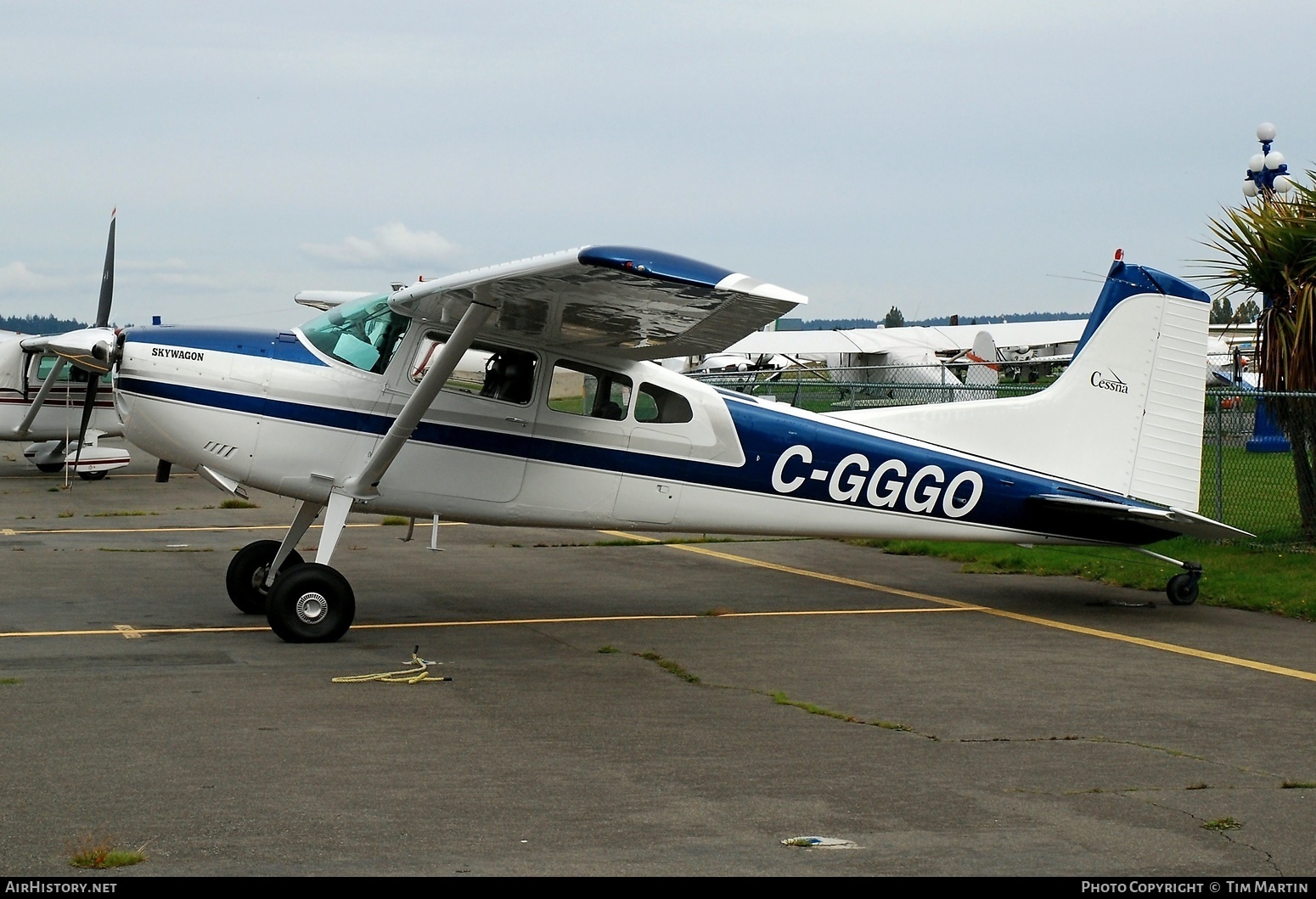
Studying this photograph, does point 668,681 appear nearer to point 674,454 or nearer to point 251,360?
point 674,454

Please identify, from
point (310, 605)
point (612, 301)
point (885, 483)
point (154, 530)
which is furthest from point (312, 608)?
point (154, 530)

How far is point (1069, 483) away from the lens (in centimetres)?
1148

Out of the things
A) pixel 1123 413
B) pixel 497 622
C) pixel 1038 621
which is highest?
pixel 1123 413

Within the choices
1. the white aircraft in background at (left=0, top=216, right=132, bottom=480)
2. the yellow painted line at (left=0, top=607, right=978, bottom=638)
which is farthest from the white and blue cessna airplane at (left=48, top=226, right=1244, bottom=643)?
the white aircraft in background at (left=0, top=216, right=132, bottom=480)

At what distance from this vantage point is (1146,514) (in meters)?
10.9

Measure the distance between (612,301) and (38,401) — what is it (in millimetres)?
19245

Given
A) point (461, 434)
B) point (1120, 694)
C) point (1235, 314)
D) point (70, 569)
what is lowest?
point (70, 569)

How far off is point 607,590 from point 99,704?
5.83 m

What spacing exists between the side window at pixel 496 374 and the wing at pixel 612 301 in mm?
164

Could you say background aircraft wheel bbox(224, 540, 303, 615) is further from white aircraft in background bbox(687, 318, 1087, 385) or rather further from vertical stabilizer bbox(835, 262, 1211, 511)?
white aircraft in background bbox(687, 318, 1087, 385)

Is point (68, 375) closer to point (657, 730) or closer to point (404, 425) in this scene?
point (404, 425)

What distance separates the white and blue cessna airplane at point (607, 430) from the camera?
30.6 ft

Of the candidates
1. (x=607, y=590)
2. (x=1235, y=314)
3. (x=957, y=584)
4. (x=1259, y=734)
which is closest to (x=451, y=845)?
(x=1259, y=734)

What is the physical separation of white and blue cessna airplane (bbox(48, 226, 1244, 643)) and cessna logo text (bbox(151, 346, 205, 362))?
1 cm
